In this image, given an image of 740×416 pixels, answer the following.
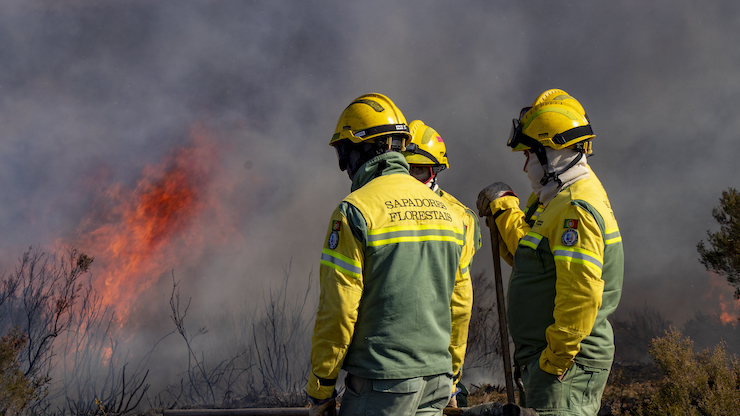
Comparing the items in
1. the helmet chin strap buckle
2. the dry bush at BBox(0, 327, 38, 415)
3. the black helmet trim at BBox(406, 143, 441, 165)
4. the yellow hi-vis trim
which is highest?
the black helmet trim at BBox(406, 143, 441, 165)

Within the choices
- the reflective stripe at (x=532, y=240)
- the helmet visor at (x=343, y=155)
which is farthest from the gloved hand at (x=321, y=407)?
the reflective stripe at (x=532, y=240)

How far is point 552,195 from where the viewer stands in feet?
11.7

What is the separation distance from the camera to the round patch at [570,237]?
2902 millimetres

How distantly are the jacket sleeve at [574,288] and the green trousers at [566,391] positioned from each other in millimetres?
89

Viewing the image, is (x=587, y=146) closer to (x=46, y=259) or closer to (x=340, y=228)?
(x=340, y=228)

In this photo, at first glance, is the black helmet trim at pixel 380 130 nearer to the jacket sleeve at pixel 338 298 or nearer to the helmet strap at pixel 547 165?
the jacket sleeve at pixel 338 298

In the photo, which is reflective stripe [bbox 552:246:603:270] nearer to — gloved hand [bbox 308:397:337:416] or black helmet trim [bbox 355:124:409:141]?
black helmet trim [bbox 355:124:409:141]

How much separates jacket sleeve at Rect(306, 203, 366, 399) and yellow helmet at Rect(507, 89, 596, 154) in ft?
6.49

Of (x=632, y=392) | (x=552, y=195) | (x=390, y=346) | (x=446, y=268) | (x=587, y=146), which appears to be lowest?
(x=632, y=392)

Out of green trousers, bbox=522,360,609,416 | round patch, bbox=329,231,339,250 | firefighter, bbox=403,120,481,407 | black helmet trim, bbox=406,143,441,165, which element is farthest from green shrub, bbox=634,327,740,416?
round patch, bbox=329,231,339,250

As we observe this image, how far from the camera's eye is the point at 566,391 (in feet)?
9.65

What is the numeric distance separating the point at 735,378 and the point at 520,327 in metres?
4.54

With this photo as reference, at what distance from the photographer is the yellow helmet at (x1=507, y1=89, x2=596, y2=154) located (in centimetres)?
352

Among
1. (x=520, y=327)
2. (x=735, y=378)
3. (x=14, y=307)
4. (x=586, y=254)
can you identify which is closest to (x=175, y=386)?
(x=14, y=307)
